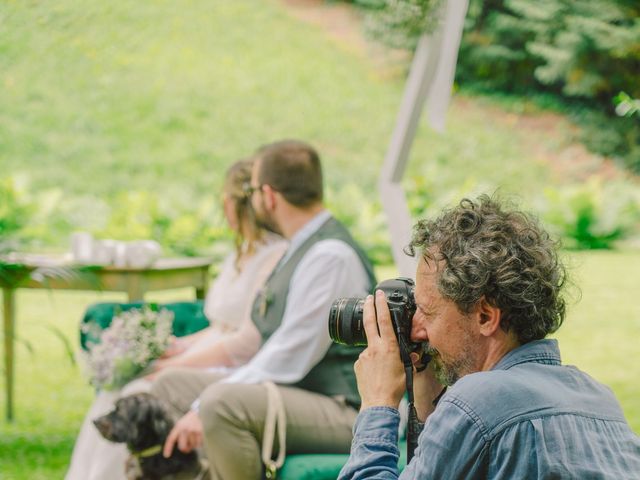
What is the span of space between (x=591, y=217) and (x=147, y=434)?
7028 millimetres

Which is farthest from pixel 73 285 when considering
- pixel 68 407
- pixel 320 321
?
pixel 320 321

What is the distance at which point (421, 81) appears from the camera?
3178 mm

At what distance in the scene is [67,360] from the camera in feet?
22.3

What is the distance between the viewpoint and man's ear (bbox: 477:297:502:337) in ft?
5.17

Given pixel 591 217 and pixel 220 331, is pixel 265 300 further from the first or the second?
pixel 591 217

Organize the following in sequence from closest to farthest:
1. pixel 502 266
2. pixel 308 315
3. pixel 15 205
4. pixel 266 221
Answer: pixel 502 266
pixel 308 315
pixel 266 221
pixel 15 205

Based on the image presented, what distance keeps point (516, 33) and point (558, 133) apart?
169cm

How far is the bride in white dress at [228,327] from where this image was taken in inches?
137

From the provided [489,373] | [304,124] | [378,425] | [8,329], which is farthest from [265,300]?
[304,124]

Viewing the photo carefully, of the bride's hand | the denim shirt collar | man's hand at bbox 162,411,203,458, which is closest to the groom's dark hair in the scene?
man's hand at bbox 162,411,203,458

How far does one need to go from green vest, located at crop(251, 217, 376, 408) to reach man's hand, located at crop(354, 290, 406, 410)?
1135mm

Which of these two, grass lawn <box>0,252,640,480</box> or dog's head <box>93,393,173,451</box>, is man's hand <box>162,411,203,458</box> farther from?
grass lawn <box>0,252,640,480</box>

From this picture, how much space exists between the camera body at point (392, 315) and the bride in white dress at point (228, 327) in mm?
1600

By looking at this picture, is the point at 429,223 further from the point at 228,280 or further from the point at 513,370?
the point at 228,280
